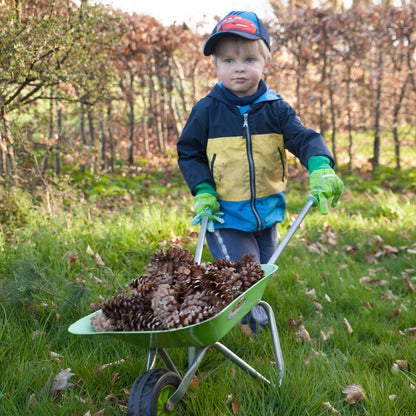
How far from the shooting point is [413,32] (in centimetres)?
799

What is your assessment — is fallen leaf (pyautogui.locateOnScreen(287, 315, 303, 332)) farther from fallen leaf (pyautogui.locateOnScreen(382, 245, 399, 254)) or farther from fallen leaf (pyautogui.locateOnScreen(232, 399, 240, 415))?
fallen leaf (pyautogui.locateOnScreen(382, 245, 399, 254))

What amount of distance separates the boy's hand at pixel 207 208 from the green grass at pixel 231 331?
741 millimetres

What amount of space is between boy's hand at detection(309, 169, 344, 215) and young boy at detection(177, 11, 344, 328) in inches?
10.5

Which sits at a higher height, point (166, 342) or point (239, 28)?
point (239, 28)

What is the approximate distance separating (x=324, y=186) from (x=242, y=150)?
2.26 ft

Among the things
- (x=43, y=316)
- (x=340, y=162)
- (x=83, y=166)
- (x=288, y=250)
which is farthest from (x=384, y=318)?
(x=340, y=162)

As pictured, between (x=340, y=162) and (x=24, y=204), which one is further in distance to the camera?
(x=340, y=162)

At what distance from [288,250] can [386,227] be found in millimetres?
1468

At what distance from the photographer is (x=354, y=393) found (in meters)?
2.23

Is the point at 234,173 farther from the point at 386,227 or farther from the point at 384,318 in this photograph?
the point at 386,227

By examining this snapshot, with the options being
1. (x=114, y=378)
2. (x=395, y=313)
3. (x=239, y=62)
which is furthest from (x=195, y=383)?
(x=239, y=62)

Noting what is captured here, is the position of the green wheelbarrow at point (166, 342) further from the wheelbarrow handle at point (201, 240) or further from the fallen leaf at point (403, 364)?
the fallen leaf at point (403, 364)

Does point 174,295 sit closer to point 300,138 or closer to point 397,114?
point 300,138

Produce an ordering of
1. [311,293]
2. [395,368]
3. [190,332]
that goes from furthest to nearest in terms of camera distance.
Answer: [311,293], [395,368], [190,332]
